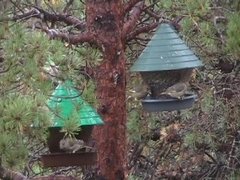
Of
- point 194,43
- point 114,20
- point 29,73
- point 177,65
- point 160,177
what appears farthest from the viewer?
point 160,177

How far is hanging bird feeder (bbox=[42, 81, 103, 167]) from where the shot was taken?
84.3 inches

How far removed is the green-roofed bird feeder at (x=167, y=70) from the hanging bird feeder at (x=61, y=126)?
0.31 meters

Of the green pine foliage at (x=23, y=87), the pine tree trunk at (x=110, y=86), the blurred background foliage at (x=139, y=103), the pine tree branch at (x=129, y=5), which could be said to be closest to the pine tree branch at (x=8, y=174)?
the blurred background foliage at (x=139, y=103)

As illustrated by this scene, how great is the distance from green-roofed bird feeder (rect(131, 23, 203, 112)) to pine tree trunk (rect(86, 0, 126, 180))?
0.25 metres

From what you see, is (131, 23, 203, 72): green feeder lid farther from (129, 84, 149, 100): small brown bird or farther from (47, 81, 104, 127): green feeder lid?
(47, 81, 104, 127): green feeder lid

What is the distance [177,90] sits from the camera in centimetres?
267

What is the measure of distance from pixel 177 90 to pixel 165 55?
15 cm

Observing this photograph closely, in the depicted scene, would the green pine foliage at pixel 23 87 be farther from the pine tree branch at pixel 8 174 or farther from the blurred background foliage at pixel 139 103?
the pine tree branch at pixel 8 174

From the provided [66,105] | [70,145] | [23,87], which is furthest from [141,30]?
[23,87]

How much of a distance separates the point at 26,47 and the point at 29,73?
3.0 inches

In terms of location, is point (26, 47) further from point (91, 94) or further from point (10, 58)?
point (91, 94)

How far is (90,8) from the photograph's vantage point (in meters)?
2.98

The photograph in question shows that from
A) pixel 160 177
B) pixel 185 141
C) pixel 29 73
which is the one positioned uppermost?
pixel 29 73

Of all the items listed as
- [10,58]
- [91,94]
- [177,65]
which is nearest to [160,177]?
[177,65]
